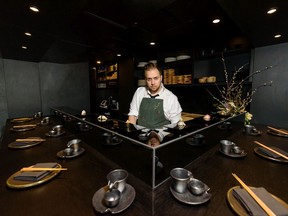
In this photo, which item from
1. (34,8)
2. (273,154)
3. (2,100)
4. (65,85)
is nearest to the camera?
(273,154)

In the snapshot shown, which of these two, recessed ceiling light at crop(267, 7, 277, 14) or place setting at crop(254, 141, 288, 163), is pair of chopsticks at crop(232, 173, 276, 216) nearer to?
place setting at crop(254, 141, 288, 163)

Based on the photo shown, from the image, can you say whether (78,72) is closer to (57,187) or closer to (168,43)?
(168,43)

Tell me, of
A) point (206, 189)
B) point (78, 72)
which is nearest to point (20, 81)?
point (78, 72)

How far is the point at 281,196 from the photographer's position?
691mm

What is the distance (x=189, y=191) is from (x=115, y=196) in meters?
0.36

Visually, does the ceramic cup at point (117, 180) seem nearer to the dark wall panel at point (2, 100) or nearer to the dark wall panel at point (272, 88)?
the dark wall panel at point (272, 88)

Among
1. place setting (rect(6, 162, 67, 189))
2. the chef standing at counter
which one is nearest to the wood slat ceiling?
the chef standing at counter

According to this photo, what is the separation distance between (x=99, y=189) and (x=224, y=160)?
35.5 inches

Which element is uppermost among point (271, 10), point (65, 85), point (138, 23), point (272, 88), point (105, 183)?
point (138, 23)

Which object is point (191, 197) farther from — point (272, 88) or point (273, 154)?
point (272, 88)

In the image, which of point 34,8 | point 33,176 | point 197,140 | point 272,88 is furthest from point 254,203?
point 272,88

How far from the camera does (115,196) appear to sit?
0.63m

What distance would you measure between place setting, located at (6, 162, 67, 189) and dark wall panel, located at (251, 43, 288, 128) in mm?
3247

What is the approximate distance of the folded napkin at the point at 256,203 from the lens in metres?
0.56
